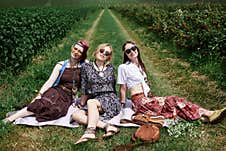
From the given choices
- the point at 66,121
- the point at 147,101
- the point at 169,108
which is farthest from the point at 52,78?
the point at 169,108

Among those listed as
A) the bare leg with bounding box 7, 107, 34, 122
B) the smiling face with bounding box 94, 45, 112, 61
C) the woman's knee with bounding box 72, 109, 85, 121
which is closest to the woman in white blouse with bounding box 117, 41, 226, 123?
the smiling face with bounding box 94, 45, 112, 61

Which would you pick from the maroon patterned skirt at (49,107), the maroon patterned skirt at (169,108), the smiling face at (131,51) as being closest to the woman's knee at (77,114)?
the maroon patterned skirt at (49,107)

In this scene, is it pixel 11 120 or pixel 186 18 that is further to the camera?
pixel 186 18

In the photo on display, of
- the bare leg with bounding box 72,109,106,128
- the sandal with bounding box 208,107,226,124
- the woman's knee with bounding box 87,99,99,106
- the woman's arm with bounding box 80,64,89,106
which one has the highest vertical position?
the woman's arm with bounding box 80,64,89,106

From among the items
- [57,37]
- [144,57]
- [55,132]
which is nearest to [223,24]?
[144,57]

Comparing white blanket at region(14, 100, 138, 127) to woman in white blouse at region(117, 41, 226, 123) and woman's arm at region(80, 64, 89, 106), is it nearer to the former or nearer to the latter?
woman in white blouse at region(117, 41, 226, 123)

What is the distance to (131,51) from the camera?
600 centimetres

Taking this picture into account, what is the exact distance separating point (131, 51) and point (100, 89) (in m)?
0.81

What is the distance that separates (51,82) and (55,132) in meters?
1.06

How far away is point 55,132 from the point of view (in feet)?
17.5

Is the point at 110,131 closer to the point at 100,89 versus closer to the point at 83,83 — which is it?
the point at 100,89

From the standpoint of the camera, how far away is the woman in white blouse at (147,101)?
5.59 meters

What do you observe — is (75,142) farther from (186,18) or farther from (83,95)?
(186,18)

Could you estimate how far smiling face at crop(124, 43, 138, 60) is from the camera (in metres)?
5.97
